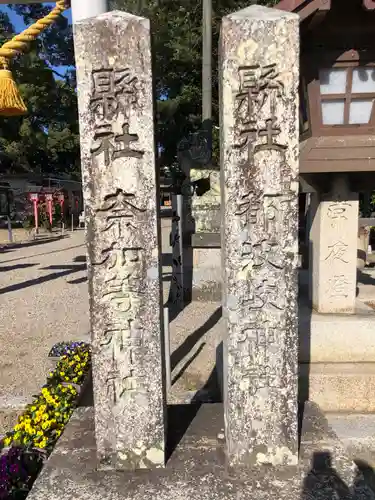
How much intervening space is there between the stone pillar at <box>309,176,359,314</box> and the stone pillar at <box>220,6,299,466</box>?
1865 mm

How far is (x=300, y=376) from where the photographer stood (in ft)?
11.7

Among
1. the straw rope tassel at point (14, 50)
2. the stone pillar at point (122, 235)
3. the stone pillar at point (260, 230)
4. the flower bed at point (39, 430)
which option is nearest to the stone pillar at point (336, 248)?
the stone pillar at point (260, 230)

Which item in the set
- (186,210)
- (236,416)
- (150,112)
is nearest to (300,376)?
(236,416)

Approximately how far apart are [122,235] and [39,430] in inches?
64.6

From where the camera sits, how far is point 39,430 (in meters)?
2.79

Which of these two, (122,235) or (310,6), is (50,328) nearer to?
(122,235)

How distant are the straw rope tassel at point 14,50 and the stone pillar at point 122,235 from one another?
328 centimetres

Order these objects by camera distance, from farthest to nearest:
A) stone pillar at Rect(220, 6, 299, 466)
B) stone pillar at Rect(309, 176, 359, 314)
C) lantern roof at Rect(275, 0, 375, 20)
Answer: stone pillar at Rect(309, 176, 359, 314), lantern roof at Rect(275, 0, 375, 20), stone pillar at Rect(220, 6, 299, 466)

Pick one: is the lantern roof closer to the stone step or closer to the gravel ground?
the gravel ground

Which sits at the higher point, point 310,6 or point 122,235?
point 310,6

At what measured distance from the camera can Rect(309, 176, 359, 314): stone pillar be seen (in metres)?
3.76

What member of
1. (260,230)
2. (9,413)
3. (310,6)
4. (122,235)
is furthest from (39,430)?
(310,6)

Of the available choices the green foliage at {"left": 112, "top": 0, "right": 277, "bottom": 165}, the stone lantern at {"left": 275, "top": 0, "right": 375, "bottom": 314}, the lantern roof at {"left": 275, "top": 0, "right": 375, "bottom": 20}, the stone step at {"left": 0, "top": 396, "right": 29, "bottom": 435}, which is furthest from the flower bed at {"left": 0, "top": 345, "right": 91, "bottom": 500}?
the green foliage at {"left": 112, "top": 0, "right": 277, "bottom": 165}

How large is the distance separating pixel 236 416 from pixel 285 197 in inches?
47.6
